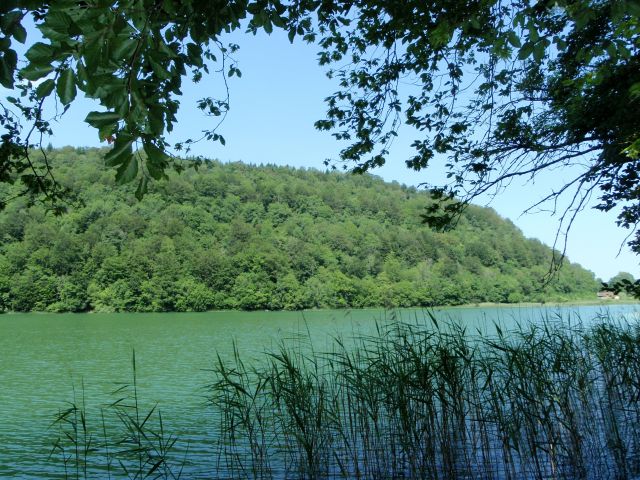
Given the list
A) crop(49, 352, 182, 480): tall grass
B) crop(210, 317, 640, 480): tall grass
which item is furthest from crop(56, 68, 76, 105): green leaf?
crop(210, 317, 640, 480): tall grass

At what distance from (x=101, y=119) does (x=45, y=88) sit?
0.19 m

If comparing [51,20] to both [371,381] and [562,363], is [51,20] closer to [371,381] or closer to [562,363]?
[371,381]

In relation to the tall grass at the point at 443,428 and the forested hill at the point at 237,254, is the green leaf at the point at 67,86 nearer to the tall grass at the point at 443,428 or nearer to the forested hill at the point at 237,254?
the tall grass at the point at 443,428

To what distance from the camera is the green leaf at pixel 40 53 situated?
164 cm

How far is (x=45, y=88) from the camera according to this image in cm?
170

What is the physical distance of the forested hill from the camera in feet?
179

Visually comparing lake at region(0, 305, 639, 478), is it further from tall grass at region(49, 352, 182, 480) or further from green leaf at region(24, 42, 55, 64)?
green leaf at region(24, 42, 55, 64)

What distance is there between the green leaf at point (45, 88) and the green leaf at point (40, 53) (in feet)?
0.20

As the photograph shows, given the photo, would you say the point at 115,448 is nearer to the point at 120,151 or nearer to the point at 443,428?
the point at 443,428

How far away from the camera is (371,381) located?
516cm

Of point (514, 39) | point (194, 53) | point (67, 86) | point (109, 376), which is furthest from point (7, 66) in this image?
point (109, 376)

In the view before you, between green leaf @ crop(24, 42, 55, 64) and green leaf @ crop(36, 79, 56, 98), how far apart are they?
0.06m

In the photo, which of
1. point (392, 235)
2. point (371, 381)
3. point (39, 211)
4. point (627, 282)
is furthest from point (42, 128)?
point (392, 235)

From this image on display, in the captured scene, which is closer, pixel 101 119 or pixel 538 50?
pixel 101 119
